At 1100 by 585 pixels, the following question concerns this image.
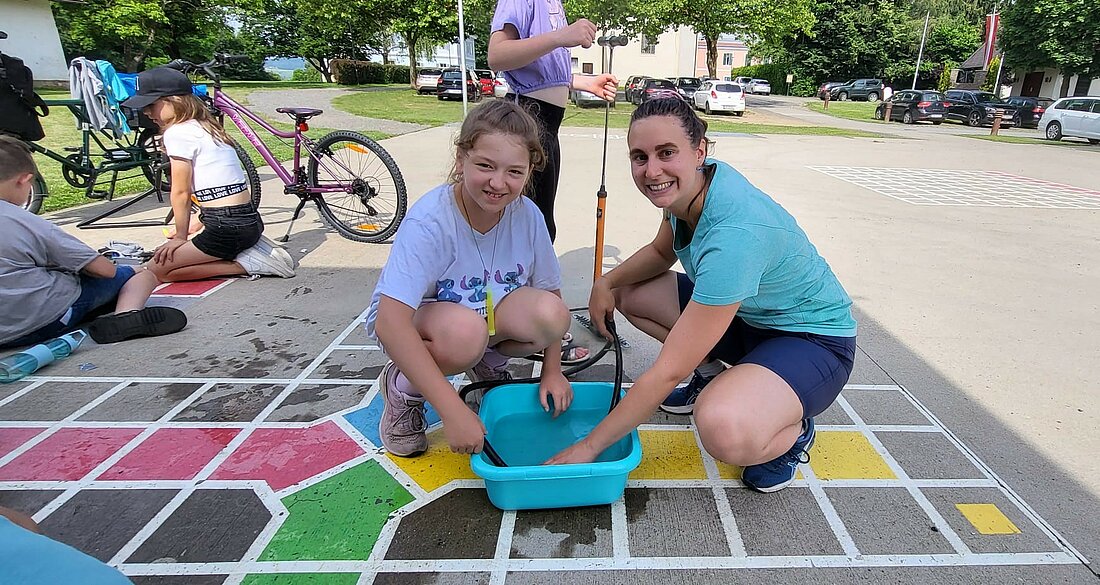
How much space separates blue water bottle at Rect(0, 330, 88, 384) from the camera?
6.70 ft

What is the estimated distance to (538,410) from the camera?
5.77 feet

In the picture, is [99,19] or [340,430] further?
[99,19]

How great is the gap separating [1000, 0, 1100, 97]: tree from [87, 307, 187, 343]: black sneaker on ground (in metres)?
27.0

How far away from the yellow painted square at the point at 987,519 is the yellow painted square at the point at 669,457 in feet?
2.17

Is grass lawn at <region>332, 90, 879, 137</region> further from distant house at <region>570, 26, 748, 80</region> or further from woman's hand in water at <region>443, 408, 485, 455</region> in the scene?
distant house at <region>570, 26, 748, 80</region>

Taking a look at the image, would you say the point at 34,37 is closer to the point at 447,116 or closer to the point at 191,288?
the point at 447,116

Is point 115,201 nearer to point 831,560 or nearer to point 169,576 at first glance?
point 169,576

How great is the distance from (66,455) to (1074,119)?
18.4 meters

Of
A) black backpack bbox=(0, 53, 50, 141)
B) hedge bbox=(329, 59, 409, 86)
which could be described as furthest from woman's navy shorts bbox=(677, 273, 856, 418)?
hedge bbox=(329, 59, 409, 86)

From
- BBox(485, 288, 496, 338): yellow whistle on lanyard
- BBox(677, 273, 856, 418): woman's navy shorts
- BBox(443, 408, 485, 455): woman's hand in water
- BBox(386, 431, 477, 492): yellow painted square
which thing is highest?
BBox(485, 288, 496, 338): yellow whistle on lanyard

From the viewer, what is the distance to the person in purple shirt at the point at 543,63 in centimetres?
203

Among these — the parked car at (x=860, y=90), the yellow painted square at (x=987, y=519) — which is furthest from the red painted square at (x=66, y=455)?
the parked car at (x=860, y=90)

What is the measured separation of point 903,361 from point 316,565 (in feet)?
7.30

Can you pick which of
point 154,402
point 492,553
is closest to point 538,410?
point 492,553
